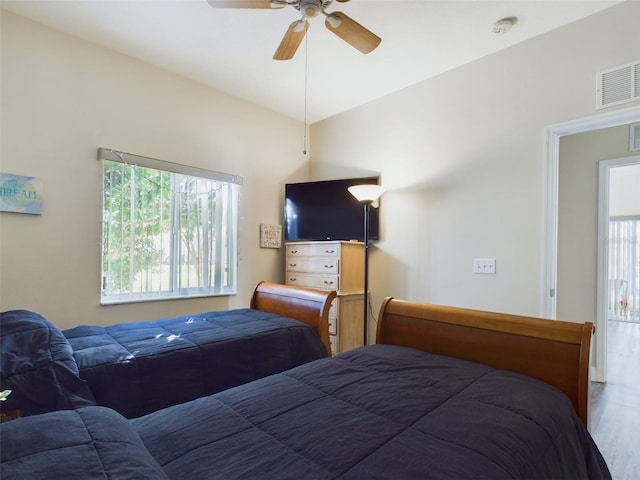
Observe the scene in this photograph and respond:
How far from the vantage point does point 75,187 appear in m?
2.64

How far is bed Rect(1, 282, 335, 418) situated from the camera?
138 centimetres

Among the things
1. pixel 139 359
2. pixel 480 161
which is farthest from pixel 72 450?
pixel 480 161

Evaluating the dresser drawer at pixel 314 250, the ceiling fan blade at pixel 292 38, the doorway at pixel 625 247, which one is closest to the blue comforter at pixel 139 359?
the dresser drawer at pixel 314 250

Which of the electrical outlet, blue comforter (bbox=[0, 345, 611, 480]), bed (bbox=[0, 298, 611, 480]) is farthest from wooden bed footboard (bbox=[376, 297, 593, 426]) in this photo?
the electrical outlet

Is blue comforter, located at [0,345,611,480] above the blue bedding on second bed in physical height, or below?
above

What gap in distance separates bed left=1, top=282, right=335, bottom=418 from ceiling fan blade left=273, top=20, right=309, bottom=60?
5.41 feet

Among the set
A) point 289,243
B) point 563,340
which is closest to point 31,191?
point 289,243

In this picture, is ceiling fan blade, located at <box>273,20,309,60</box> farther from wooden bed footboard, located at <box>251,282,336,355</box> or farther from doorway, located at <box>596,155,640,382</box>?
doorway, located at <box>596,155,640,382</box>

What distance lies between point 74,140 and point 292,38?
1.91m

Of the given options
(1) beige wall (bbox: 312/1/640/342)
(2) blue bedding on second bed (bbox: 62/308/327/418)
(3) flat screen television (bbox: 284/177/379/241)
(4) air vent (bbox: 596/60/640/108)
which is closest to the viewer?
(2) blue bedding on second bed (bbox: 62/308/327/418)

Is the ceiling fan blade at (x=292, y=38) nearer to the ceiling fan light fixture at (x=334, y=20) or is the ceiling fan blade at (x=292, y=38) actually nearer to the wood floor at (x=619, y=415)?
the ceiling fan light fixture at (x=334, y=20)

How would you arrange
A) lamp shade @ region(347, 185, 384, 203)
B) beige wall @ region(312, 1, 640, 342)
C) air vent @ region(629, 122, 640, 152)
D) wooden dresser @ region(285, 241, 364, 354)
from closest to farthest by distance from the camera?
1. beige wall @ region(312, 1, 640, 342)
2. lamp shade @ region(347, 185, 384, 203)
3. air vent @ region(629, 122, 640, 152)
4. wooden dresser @ region(285, 241, 364, 354)

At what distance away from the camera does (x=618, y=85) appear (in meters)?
2.20


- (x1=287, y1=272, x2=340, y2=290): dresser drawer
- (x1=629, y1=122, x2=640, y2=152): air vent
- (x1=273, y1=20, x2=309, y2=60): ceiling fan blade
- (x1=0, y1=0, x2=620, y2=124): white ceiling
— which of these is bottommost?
(x1=287, y1=272, x2=340, y2=290): dresser drawer
